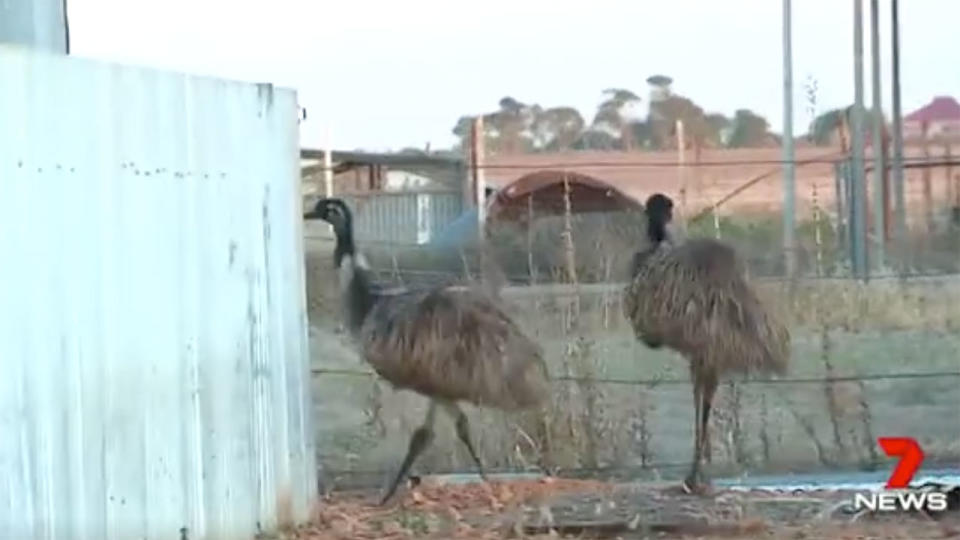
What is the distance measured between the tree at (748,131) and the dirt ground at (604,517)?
15429 mm

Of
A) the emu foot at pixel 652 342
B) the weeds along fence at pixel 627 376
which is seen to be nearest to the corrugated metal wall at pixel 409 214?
the weeds along fence at pixel 627 376

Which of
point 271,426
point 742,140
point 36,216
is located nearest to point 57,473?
point 36,216

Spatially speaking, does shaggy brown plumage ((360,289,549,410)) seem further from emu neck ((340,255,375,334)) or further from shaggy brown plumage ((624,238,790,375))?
shaggy brown plumage ((624,238,790,375))

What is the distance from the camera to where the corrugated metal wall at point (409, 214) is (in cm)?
1429

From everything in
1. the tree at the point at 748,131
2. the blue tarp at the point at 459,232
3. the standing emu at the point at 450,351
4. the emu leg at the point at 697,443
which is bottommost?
the emu leg at the point at 697,443

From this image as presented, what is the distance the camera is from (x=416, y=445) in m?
9.35

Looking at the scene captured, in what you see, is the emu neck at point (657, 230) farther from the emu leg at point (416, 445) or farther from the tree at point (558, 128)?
the tree at point (558, 128)

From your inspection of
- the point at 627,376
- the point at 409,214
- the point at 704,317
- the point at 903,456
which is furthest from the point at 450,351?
the point at 409,214

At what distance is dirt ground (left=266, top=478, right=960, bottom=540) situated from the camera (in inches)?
320

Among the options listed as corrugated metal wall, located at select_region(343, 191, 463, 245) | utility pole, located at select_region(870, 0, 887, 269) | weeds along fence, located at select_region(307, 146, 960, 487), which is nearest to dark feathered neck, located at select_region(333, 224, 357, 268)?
weeds along fence, located at select_region(307, 146, 960, 487)

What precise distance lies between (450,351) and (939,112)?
13.8 meters

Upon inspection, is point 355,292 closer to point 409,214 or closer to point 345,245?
point 345,245

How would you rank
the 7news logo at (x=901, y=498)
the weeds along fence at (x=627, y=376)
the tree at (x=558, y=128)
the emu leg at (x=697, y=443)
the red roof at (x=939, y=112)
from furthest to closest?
the tree at (x=558, y=128), the red roof at (x=939, y=112), the weeds along fence at (x=627, y=376), the emu leg at (x=697, y=443), the 7news logo at (x=901, y=498)

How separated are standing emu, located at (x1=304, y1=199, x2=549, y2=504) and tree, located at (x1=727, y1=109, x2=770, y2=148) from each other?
1525 centimetres
